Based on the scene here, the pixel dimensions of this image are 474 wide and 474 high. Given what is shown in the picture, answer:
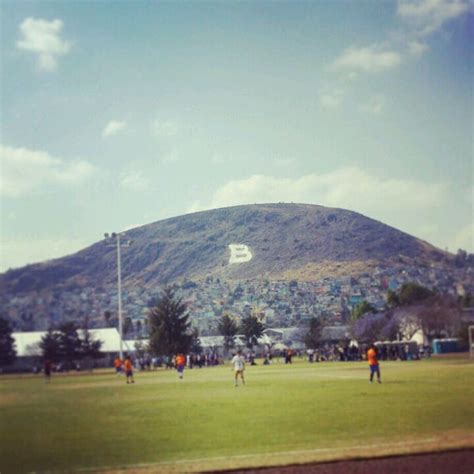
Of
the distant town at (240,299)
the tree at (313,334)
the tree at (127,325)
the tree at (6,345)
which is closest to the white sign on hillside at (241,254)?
the distant town at (240,299)

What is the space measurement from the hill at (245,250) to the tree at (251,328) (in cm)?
52

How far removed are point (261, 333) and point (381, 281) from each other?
5.76ft

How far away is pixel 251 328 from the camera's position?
848 centimetres

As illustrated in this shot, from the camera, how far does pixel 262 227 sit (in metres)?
8.56

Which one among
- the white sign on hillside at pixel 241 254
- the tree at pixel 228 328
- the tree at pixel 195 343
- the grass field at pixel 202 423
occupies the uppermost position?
the white sign on hillside at pixel 241 254

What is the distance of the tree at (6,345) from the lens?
7527 mm

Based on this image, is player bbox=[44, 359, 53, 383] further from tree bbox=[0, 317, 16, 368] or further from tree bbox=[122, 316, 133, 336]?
tree bbox=[122, 316, 133, 336]

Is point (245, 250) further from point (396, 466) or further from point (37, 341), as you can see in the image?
point (396, 466)

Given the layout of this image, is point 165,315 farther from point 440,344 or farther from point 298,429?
point 440,344

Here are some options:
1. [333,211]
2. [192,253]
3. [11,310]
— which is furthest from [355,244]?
[11,310]

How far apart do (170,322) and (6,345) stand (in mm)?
1799

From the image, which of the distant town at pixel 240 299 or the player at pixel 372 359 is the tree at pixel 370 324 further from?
the player at pixel 372 359

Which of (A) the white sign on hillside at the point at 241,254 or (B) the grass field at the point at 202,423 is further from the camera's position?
(A) the white sign on hillside at the point at 241,254

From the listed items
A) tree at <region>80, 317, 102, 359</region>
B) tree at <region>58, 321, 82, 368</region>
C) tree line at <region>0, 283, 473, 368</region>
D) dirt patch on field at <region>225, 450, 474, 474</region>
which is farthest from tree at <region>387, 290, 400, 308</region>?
tree at <region>58, 321, 82, 368</region>
